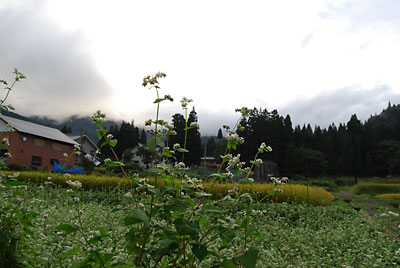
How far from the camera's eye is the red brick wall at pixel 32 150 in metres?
22.4

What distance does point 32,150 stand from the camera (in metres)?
24.4

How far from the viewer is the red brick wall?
2241 cm

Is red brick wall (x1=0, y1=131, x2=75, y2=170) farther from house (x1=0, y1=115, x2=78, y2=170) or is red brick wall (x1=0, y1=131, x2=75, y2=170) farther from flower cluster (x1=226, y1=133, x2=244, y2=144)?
flower cluster (x1=226, y1=133, x2=244, y2=144)

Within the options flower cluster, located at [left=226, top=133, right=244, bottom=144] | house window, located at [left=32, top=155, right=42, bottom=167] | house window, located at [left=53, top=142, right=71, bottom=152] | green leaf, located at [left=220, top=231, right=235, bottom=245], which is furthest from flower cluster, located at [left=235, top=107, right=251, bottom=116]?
house window, located at [left=53, top=142, right=71, bottom=152]

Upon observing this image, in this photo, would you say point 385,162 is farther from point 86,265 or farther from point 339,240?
point 86,265

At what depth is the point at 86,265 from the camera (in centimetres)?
129

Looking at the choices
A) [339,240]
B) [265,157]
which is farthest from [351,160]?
[339,240]

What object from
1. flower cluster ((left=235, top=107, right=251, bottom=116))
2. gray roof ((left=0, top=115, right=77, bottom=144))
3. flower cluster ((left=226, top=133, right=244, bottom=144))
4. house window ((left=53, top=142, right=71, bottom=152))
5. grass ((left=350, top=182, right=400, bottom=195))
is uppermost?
gray roof ((left=0, top=115, right=77, bottom=144))

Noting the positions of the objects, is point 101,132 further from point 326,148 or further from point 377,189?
point 326,148

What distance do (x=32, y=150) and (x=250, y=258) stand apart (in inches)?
1122

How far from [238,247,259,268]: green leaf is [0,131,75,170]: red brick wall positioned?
2223cm

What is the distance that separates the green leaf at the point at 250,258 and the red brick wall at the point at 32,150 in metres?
22.2

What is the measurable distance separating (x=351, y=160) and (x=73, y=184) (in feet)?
134

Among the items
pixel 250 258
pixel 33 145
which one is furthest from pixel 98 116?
pixel 33 145
